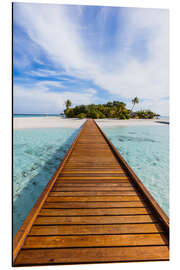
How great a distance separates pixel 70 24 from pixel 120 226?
134 inches

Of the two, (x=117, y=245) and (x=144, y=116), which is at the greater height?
(x=144, y=116)

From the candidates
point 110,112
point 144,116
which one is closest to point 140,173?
point 110,112

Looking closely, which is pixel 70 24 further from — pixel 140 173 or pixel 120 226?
pixel 140 173

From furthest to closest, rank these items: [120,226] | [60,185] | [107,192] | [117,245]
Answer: [60,185] → [107,192] → [120,226] → [117,245]

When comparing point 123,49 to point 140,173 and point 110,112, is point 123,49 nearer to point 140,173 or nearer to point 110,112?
point 140,173

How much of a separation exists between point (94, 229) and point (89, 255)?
0.25 meters

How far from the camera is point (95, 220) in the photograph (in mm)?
1531

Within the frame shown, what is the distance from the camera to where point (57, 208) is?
170 cm

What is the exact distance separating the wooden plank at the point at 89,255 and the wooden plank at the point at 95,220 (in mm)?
281

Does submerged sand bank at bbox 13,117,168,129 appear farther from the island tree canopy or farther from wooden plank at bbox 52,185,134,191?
wooden plank at bbox 52,185,134,191

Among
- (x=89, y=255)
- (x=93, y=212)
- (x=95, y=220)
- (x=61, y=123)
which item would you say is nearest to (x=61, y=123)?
(x=61, y=123)

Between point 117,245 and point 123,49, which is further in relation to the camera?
point 123,49
